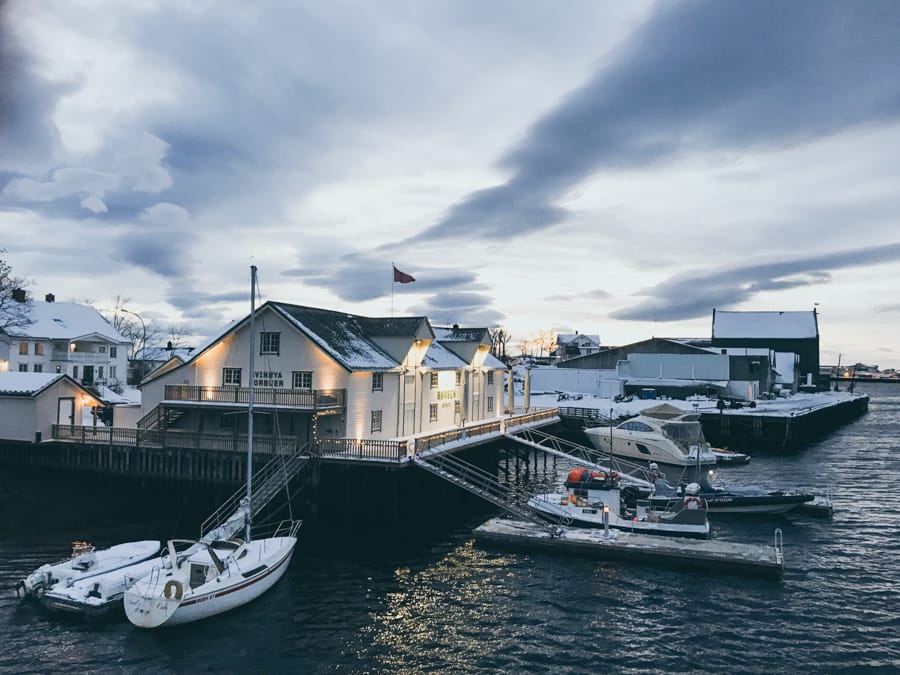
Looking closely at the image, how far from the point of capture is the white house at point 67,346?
72.6 metres

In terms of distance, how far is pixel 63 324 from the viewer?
256 feet

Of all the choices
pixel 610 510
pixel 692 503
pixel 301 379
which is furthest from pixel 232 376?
pixel 692 503

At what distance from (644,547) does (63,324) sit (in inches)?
2941

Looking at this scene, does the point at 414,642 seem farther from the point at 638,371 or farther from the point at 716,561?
the point at 638,371

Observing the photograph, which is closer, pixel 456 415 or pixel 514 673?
pixel 514 673

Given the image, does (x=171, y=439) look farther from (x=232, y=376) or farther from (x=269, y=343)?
(x=269, y=343)

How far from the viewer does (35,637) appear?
21.6 m

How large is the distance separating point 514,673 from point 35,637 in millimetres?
15955

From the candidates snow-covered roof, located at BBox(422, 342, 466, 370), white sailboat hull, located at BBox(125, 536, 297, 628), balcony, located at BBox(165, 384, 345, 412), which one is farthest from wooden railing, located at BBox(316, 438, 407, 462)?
snow-covered roof, located at BBox(422, 342, 466, 370)

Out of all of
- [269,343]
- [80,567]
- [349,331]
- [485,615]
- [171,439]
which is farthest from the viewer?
[349,331]

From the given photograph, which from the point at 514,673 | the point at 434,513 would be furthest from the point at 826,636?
the point at 434,513

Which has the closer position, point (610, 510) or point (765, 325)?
point (610, 510)

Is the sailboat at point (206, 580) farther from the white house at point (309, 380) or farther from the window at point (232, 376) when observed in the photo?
the window at point (232, 376)

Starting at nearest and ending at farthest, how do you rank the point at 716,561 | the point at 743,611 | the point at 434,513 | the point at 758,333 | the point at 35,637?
the point at 35,637 < the point at 743,611 < the point at 716,561 < the point at 434,513 < the point at 758,333
